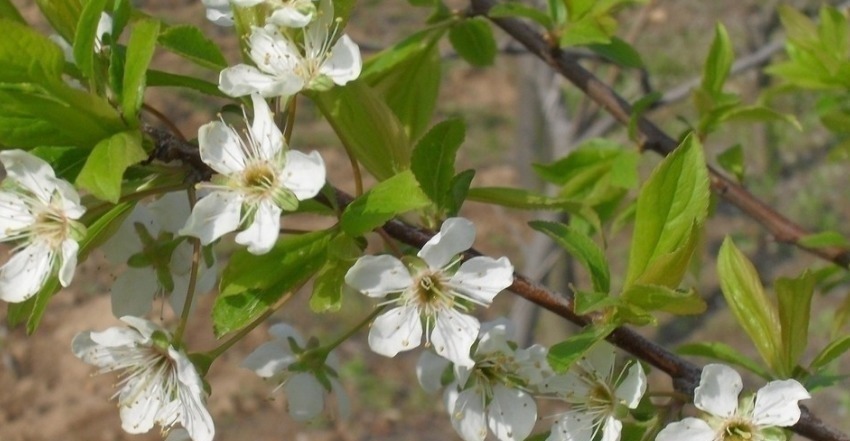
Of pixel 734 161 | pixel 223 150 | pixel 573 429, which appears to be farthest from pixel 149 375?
pixel 734 161

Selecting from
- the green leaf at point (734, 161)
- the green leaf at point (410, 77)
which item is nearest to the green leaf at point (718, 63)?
the green leaf at point (734, 161)

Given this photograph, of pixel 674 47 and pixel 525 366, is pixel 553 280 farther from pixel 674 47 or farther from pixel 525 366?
pixel 674 47

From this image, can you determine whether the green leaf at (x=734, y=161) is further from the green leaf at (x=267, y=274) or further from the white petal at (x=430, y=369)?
the green leaf at (x=267, y=274)

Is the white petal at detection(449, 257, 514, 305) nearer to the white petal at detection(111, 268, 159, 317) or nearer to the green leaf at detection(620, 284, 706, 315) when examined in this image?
the green leaf at detection(620, 284, 706, 315)

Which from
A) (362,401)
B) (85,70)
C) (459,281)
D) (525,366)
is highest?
(85,70)

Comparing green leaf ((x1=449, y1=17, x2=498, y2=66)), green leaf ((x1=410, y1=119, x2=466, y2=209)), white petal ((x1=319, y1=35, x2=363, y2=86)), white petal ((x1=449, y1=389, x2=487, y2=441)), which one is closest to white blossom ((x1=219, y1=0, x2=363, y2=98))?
white petal ((x1=319, y1=35, x2=363, y2=86))

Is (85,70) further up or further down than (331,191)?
further up

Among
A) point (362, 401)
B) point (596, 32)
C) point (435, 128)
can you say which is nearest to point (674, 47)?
point (362, 401)
